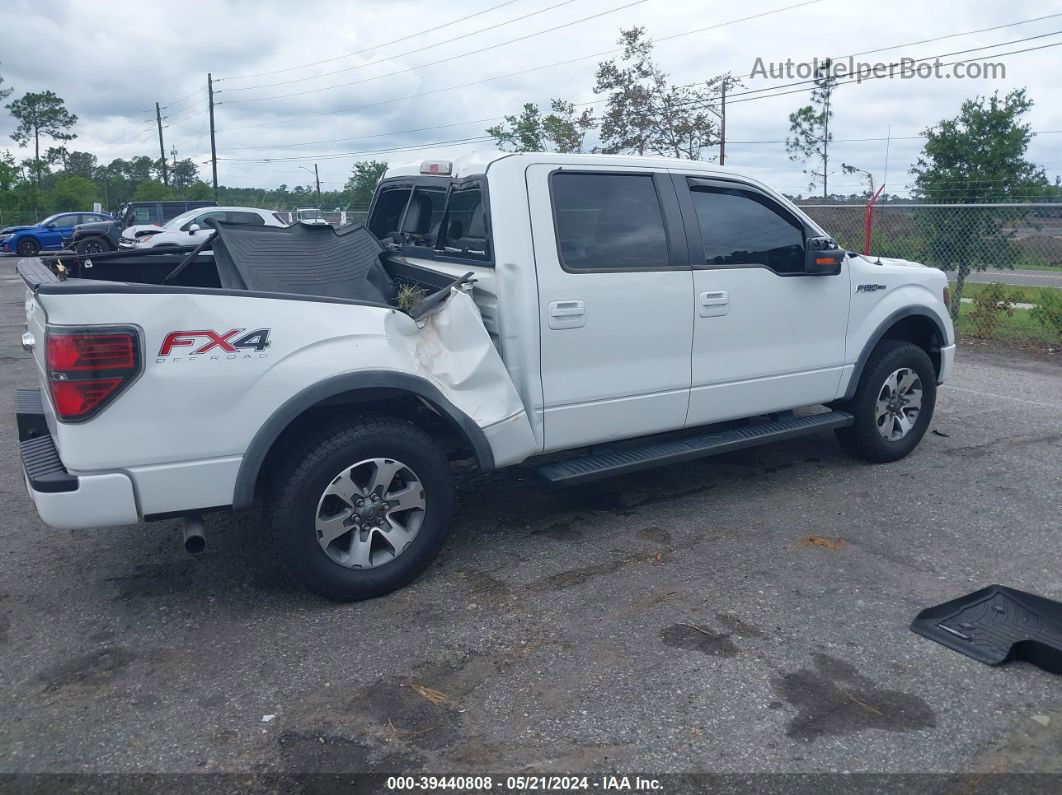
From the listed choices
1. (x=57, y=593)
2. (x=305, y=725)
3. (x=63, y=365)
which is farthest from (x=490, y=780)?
(x=57, y=593)

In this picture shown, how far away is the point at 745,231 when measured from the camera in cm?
514

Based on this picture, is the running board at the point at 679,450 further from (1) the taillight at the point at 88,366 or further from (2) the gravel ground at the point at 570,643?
(1) the taillight at the point at 88,366

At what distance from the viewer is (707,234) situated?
495 centimetres

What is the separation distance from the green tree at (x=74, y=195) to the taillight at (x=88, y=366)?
55.5 meters

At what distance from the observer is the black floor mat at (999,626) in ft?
11.5

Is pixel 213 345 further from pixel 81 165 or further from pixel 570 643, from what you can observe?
pixel 81 165

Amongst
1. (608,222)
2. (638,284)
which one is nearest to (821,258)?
(638,284)

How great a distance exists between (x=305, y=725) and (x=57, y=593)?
1.83 m

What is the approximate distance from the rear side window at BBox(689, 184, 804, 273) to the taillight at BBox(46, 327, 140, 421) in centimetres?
302

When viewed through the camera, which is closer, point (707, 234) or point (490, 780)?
point (490, 780)

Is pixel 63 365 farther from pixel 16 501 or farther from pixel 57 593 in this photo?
pixel 16 501

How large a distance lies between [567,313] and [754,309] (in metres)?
Answer: 1.33

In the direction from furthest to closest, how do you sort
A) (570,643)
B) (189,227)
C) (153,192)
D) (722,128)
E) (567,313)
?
1. (153,192)
2. (722,128)
3. (189,227)
4. (567,313)
5. (570,643)

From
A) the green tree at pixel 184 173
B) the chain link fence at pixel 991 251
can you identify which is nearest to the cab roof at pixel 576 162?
the chain link fence at pixel 991 251
